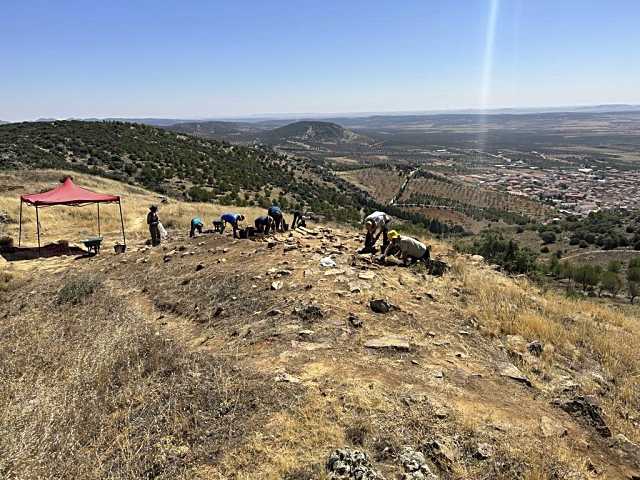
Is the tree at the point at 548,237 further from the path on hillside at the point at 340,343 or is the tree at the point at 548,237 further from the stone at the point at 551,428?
the stone at the point at 551,428

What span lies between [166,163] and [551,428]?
38.3 meters

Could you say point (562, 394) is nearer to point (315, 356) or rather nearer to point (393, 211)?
point (315, 356)

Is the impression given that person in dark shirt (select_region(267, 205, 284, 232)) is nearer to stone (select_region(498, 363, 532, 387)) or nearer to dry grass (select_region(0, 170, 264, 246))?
dry grass (select_region(0, 170, 264, 246))

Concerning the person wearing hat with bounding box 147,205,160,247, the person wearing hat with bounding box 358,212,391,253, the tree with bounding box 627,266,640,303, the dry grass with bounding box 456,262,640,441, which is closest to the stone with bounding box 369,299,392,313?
the dry grass with bounding box 456,262,640,441

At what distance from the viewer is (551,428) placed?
474cm

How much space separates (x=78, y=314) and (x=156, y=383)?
12.5 ft

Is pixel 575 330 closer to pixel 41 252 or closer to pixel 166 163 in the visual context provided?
pixel 41 252

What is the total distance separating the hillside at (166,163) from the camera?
3219 centimetres

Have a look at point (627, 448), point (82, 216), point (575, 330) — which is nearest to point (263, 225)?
point (575, 330)

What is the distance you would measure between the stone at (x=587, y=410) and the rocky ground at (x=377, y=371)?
0.02 m

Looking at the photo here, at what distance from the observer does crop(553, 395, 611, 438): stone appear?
5027 mm

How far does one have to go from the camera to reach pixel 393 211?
5566 cm

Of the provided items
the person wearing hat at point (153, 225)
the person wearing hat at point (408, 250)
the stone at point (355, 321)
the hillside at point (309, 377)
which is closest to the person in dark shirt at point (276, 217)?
the hillside at point (309, 377)

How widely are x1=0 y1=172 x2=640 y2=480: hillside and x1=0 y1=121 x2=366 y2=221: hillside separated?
68.6 feet
